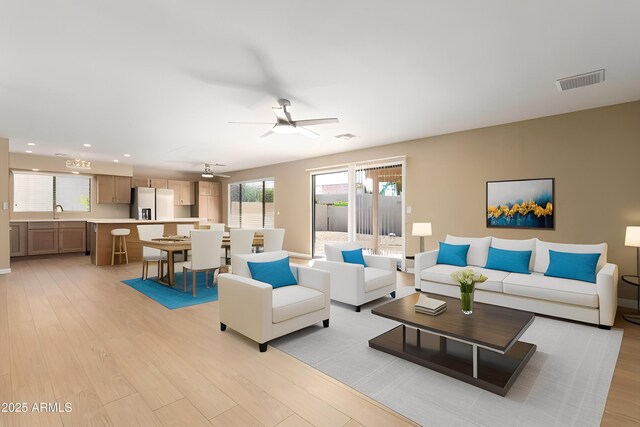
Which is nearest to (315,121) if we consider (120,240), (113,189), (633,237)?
(633,237)

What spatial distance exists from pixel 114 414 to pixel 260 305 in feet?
3.93

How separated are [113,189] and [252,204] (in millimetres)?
4057

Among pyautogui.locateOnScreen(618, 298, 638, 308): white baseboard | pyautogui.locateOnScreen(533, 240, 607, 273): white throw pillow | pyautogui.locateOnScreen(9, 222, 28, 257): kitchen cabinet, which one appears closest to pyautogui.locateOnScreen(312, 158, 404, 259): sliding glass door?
pyautogui.locateOnScreen(533, 240, 607, 273): white throw pillow

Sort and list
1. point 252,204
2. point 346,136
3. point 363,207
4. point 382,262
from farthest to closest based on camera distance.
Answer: point 252,204, point 363,207, point 346,136, point 382,262

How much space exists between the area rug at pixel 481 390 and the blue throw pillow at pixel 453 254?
4.79 ft

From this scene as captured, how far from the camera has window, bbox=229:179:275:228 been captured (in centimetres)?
980

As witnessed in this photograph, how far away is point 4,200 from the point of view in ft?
19.4

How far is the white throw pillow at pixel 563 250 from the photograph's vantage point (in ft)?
12.6

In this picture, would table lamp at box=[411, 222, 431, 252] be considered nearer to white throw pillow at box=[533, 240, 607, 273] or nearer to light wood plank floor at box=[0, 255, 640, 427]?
white throw pillow at box=[533, 240, 607, 273]

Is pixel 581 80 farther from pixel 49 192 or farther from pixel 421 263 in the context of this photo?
pixel 49 192

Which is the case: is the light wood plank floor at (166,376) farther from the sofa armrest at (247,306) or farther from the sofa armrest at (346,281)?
the sofa armrest at (346,281)

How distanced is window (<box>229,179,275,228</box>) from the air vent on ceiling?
7.26m

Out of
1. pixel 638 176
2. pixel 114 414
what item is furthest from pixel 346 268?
pixel 638 176

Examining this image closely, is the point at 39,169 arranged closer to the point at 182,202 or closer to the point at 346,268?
the point at 182,202
